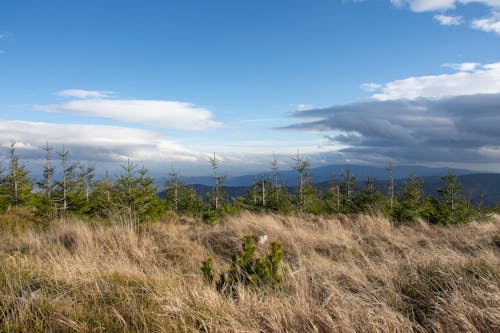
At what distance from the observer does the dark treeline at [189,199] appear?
1393cm

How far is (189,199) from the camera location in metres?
40.4

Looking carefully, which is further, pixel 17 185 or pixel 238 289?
pixel 17 185

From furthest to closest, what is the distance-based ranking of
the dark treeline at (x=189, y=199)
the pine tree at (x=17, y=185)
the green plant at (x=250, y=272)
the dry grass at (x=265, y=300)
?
the pine tree at (x=17, y=185)
the dark treeline at (x=189, y=199)
the green plant at (x=250, y=272)
the dry grass at (x=265, y=300)

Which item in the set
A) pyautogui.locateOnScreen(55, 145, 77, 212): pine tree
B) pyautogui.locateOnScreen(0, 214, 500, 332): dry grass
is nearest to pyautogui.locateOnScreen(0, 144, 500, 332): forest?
pyautogui.locateOnScreen(0, 214, 500, 332): dry grass

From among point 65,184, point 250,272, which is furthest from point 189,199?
point 250,272

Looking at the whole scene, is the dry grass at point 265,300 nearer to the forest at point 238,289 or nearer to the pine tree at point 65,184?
the forest at point 238,289

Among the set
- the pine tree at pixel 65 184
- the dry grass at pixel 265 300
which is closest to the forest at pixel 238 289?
the dry grass at pixel 265 300

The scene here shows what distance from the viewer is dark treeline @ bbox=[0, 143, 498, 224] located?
1393 cm

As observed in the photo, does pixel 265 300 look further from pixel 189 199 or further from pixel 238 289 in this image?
pixel 189 199

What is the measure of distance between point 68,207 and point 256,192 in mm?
18117

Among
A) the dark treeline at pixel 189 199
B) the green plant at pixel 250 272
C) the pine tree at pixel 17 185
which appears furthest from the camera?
the pine tree at pixel 17 185

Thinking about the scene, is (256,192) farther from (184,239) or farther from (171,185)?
(184,239)

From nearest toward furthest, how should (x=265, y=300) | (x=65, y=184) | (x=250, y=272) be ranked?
(x=265, y=300) < (x=250, y=272) < (x=65, y=184)

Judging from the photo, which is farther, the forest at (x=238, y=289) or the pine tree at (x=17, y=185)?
the pine tree at (x=17, y=185)
